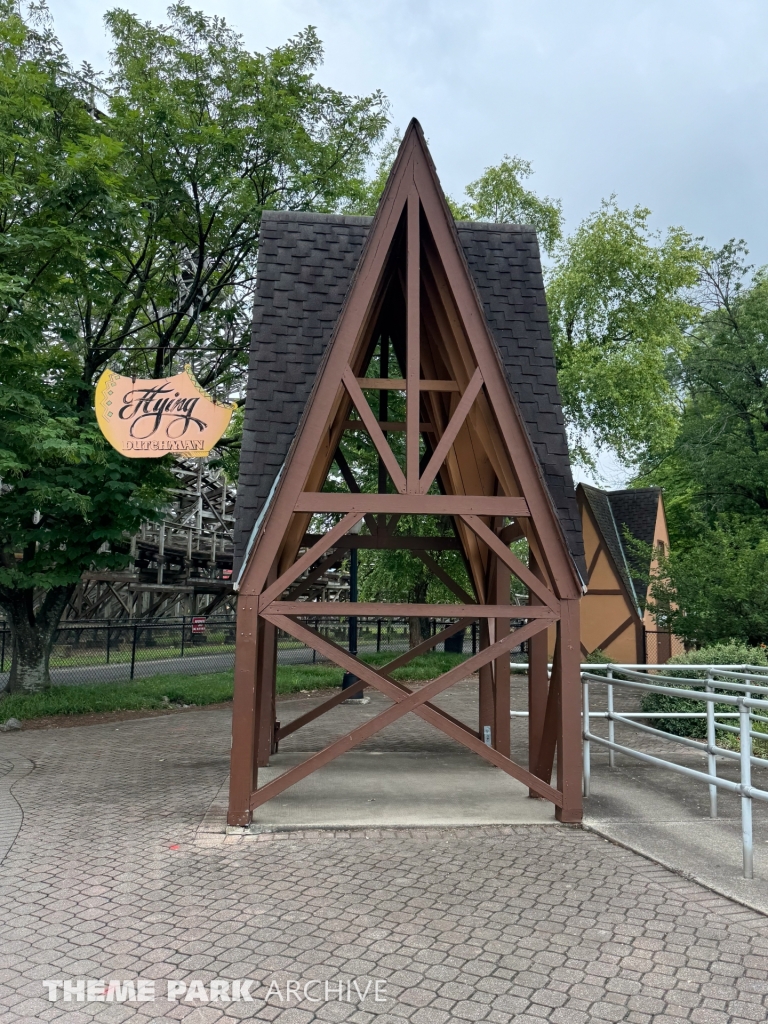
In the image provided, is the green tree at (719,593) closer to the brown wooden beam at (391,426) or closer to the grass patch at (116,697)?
the brown wooden beam at (391,426)

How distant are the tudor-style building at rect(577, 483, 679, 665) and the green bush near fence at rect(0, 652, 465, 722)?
5084mm

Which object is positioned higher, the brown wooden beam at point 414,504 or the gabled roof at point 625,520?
the gabled roof at point 625,520

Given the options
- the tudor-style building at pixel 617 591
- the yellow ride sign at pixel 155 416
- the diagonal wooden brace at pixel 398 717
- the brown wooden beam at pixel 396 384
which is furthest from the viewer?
the tudor-style building at pixel 617 591

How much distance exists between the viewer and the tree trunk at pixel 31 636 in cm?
1413

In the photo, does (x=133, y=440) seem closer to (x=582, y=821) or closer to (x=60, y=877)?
(x=60, y=877)

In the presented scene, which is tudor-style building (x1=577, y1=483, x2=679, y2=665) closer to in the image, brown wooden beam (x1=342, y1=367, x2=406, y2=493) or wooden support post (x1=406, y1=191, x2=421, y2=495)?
wooden support post (x1=406, y1=191, x2=421, y2=495)

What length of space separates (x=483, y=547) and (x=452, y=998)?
6479 mm

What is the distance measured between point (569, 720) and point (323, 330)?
463cm

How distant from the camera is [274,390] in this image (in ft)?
24.9

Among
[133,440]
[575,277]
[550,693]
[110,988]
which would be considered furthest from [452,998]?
[575,277]

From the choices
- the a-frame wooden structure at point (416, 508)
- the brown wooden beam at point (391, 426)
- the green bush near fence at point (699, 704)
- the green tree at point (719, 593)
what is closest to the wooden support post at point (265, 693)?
the a-frame wooden structure at point (416, 508)

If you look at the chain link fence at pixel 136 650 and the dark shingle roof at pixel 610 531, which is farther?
the dark shingle roof at pixel 610 531

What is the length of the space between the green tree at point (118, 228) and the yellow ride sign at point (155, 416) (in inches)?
51.7

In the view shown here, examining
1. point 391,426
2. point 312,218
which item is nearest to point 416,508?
point 391,426
